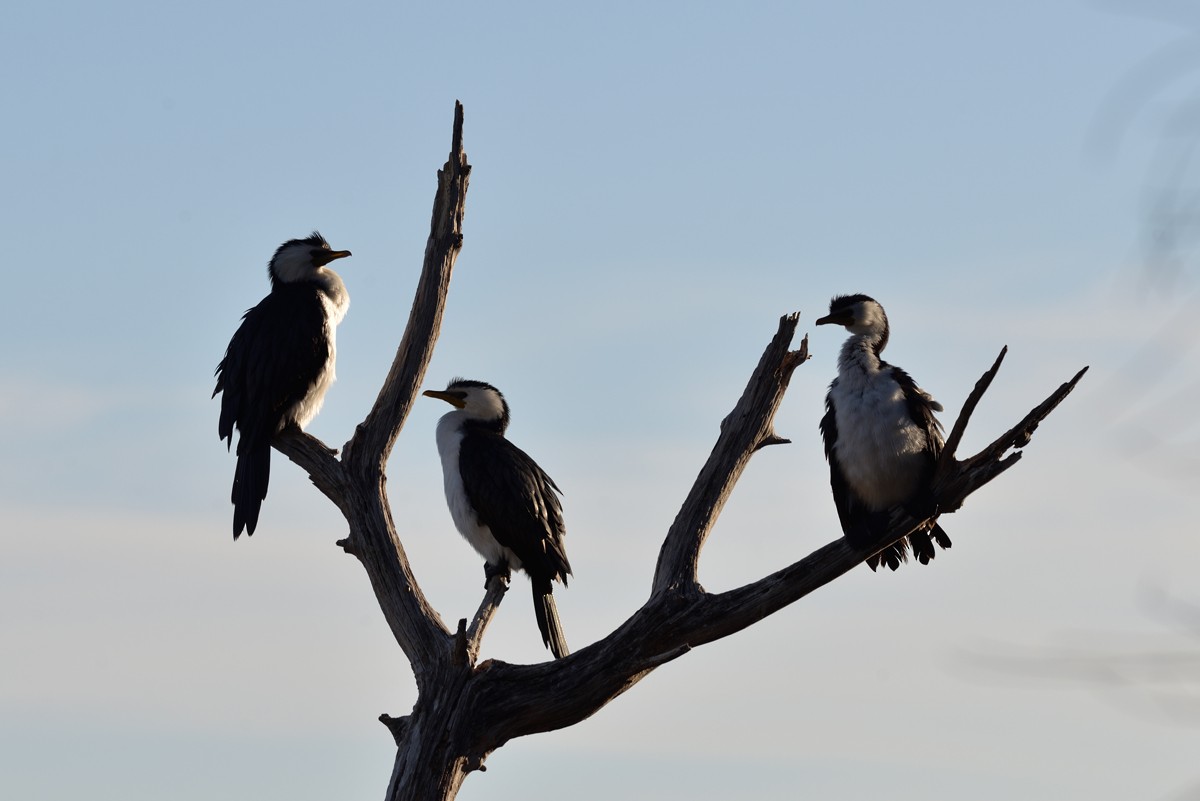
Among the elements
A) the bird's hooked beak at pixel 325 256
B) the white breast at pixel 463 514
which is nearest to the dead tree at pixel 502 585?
the white breast at pixel 463 514

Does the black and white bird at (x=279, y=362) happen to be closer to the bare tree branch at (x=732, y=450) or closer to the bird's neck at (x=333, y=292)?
the bird's neck at (x=333, y=292)

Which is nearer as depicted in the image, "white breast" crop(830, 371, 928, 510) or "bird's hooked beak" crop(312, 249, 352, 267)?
"white breast" crop(830, 371, 928, 510)

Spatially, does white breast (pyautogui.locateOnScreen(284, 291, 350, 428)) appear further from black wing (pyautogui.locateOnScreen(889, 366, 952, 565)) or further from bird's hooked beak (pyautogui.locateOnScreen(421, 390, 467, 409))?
black wing (pyautogui.locateOnScreen(889, 366, 952, 565))

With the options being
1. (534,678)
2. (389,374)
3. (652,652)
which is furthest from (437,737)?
(389,374)

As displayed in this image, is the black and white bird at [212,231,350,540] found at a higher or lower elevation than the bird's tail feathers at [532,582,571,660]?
higher

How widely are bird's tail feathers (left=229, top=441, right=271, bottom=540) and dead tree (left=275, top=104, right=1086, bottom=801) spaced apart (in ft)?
1.56

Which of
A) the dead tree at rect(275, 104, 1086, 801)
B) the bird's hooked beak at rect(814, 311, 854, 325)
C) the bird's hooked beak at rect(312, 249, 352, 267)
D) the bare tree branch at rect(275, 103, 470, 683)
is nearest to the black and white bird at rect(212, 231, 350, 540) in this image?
the bird's hooked beak at rect(312, 249, 352, 267)

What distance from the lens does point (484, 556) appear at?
888 cm

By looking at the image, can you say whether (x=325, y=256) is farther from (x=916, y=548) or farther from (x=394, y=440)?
(x=916, y=548)

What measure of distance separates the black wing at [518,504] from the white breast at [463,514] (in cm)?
5

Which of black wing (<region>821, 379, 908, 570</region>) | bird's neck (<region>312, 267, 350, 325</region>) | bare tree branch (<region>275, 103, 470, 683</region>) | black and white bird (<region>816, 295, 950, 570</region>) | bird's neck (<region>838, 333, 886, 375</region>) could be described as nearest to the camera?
black wing (<region>821, 379, 908, 570</region>)

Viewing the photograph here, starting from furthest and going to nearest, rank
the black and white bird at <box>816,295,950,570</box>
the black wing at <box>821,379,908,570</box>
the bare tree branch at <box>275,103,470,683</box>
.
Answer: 1. the bare tree branch at <box>275,103,470,683</box>
2. the black and white bird at <box>816,295,950,570</box>
3. the black wing at <box>821,379,908,570</box>

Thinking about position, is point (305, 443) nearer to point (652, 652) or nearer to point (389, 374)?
point (389, 374)

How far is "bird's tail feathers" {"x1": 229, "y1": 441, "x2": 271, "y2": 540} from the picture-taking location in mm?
8352
